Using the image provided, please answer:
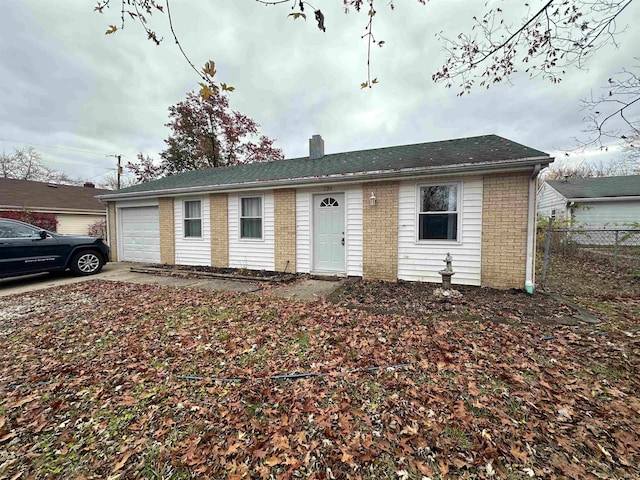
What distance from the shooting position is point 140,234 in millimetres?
10125

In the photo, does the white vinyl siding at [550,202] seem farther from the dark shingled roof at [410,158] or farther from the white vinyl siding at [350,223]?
the white vinyl siding at [350,223]

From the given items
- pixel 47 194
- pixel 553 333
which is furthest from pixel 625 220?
pixel 47 194

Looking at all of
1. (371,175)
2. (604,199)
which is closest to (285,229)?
(371,175)

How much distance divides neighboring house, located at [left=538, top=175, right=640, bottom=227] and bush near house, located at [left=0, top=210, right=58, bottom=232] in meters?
28.2

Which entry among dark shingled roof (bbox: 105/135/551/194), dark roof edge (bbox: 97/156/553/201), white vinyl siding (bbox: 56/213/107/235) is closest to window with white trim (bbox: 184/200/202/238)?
dark roof edge (bbox: 97/156/553/201)

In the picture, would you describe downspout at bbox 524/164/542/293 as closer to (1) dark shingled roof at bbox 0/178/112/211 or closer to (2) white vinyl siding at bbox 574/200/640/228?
(2) white vinyl siding at bbox 574/200/640/228

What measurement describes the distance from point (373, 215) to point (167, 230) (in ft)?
23.9

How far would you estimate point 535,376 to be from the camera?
2.67m

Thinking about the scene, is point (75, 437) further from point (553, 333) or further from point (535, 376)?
point (553, 333)

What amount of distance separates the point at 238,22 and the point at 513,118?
7.95 meters

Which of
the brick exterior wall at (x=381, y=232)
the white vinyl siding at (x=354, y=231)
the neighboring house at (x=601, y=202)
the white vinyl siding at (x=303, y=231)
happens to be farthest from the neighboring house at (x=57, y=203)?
the neighboring house at (x=601, y=202)

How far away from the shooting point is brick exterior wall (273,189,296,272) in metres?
7.67

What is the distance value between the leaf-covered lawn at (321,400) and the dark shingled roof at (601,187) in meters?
17.0

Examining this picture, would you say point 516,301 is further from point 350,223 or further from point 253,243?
point 253,243
